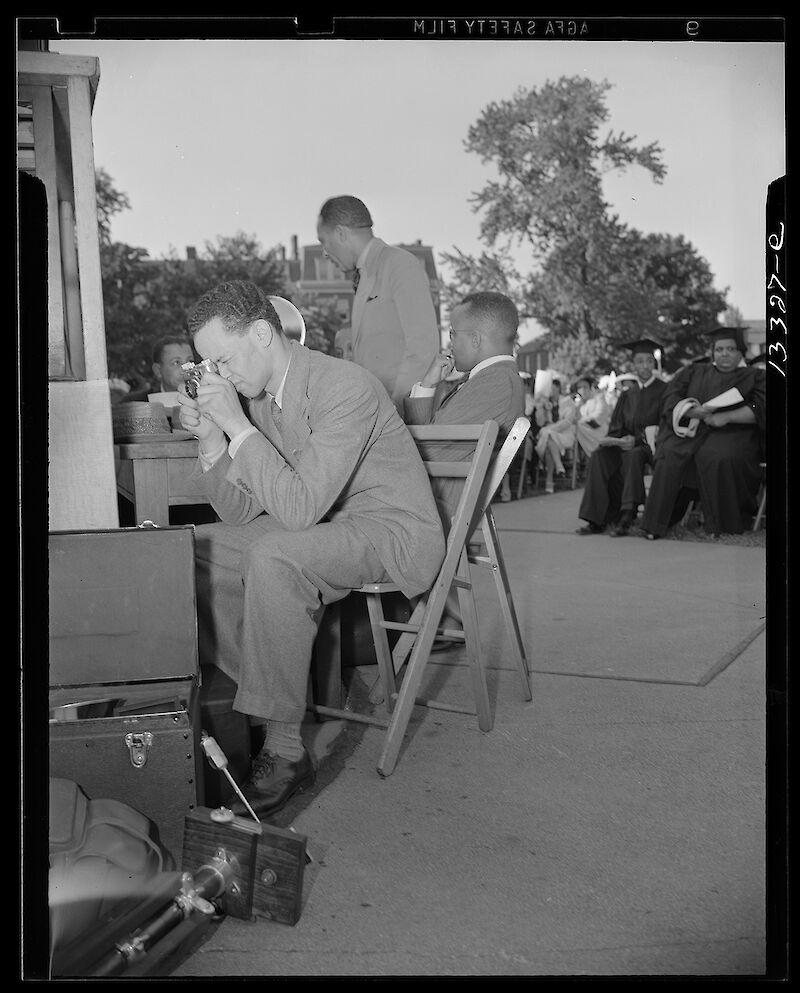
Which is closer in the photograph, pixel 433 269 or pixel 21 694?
pixel 21 694

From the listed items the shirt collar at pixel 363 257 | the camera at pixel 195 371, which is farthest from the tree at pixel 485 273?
the camera at pixel 195 371

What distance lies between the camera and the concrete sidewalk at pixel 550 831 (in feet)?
5.93

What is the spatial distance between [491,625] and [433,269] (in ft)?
92.9

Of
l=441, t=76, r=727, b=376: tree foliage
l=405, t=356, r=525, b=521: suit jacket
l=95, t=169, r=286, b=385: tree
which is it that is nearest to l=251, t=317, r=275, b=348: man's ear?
l=405, t=356, r=525, b=521: suit jacket

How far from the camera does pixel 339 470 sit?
2.57 meters

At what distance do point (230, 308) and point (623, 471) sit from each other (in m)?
6.48

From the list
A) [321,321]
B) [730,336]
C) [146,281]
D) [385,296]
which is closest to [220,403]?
[385,296]

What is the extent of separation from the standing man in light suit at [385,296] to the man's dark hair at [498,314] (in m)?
0.19

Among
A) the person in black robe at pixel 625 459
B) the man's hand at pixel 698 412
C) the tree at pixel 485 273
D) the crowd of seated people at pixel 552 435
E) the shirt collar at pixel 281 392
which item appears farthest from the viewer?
the tree at pixel 485 273

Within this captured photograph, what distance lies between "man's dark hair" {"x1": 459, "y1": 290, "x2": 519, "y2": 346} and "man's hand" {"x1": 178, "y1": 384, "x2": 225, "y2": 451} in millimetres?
1549

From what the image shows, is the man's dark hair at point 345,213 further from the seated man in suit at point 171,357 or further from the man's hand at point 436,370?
the seated man in suit at point 171,357

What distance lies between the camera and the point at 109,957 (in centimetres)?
164

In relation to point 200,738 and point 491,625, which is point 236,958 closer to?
point 200,738

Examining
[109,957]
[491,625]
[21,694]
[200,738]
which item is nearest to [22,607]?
[21,694]
